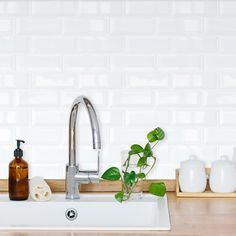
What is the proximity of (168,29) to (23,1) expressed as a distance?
533mm

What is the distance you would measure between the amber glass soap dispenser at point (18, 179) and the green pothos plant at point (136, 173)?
0.27 meters

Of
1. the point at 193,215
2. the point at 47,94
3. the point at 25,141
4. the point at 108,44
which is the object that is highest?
the point at 108,44

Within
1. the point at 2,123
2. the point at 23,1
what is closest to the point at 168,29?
the point at 23,1

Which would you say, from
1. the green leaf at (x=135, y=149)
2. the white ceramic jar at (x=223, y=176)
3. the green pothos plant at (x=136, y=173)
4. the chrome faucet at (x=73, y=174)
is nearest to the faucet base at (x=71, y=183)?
the chrome faucet at (x=73, y=174)

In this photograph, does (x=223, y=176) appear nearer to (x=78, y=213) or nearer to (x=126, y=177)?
(x=126, y=177)

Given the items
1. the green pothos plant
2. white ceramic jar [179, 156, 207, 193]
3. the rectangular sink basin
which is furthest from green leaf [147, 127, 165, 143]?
the rectangular sink basin

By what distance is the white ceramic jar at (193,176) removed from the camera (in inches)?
90.4

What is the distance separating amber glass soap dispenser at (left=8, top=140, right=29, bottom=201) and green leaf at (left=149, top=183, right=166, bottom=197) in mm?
425

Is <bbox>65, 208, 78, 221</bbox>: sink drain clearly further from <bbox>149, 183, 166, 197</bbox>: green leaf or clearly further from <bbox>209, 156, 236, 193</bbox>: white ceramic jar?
<bbox>209, 156, 236, 193</bbox>: white ceramic jar

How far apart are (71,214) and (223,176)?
544 mm

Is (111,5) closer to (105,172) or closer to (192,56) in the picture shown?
(192,56)

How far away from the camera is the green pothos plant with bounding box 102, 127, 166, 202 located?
2.20 m

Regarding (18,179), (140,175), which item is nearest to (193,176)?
(140,175)

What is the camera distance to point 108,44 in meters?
2.37
